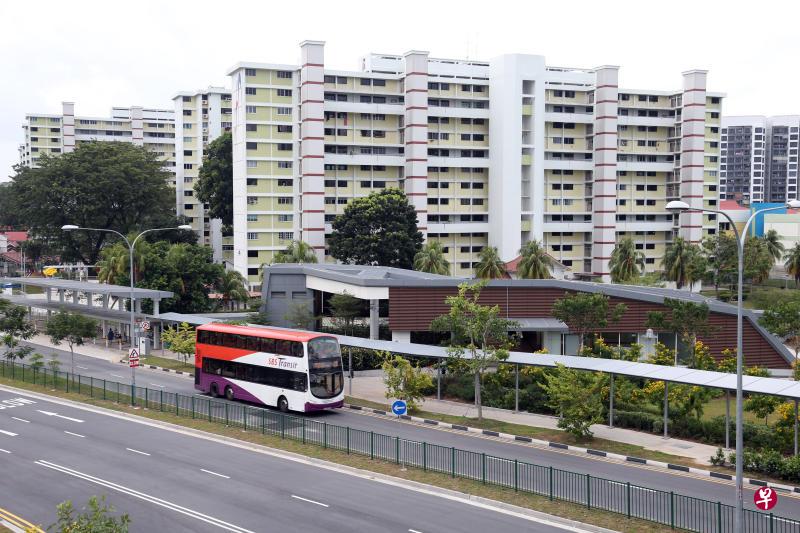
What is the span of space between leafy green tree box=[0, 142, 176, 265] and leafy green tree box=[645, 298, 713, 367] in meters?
76.4

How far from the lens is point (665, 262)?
8681 centimetres

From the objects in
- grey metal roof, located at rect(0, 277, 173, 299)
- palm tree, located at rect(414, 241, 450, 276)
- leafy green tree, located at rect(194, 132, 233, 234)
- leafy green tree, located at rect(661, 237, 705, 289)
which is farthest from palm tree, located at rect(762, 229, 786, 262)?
grey metal roof, located at rect(0, 277, 173, 299)

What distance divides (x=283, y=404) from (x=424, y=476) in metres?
13.5

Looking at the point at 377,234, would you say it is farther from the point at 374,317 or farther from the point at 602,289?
the point at 602,289

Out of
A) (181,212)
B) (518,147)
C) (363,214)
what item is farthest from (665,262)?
(181,212)

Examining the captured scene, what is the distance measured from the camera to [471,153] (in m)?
103

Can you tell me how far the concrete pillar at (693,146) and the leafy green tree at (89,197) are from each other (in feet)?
238

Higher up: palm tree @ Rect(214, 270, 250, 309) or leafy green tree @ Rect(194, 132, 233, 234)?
leafy green tree @ Rect(194, 132, 233, 234)

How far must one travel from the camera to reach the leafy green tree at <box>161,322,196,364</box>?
54.9 meters

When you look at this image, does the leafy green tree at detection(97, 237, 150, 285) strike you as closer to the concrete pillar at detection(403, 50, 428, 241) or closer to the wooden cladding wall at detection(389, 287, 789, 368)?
the wooden cladding wall at detection(389, 287, 789, 368)

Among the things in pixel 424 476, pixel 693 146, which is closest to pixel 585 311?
pixel 424 476

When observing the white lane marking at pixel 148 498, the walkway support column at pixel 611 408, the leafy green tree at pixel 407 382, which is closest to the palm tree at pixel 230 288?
the leafy green tree at pixel 407 382

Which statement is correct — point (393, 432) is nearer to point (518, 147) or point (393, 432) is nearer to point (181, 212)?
point (518, 147)

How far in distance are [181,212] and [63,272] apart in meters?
25.6
